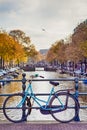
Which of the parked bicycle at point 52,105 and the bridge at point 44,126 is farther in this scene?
the parked bicycle at point 52,105

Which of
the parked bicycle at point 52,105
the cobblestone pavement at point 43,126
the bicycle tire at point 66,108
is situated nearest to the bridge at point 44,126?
the cobblestone pavement at point 43,126

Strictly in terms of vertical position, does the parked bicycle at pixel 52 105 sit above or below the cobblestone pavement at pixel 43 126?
above

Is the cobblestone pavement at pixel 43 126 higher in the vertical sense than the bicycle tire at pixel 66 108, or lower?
lower

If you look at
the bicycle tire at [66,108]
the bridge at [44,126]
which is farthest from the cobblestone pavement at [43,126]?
the bicycle tire at [66,108]

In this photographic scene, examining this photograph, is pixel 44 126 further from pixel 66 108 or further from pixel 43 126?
pixel 66 108

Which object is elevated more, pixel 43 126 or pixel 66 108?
pixel 66 108

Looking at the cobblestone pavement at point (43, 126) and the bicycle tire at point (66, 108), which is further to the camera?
the bicycle tire at point (66, 108)

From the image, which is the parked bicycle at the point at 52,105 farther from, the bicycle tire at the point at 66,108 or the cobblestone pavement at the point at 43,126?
the cobblestone pavement at the point at 43,126

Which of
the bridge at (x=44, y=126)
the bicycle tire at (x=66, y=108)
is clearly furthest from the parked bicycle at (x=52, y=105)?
the bridge at (x=44, y=126)

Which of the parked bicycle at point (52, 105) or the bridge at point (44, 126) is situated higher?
the parked bicycle at point (52, 105)

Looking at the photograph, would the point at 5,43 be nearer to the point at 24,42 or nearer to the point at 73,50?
Answer: the point at 73,50

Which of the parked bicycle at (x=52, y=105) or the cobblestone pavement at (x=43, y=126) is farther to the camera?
the parked bicycle at (x=52, y=105)

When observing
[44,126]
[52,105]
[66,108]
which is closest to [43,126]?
[44,126]

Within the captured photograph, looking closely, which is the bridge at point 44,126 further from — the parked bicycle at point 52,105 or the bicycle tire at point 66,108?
the parked bicycle at point 52,105
